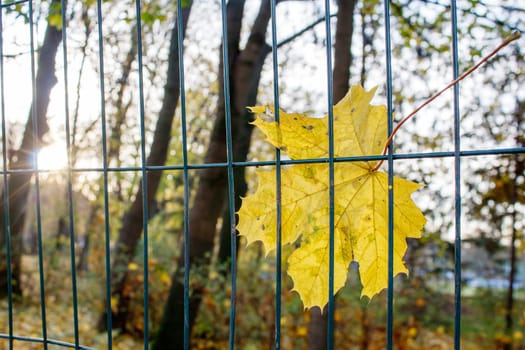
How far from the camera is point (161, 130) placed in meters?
5.30

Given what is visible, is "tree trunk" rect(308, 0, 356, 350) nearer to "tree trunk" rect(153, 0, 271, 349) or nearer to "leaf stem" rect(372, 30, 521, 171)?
"tree trunk" rect(153, 0, 271, 349)

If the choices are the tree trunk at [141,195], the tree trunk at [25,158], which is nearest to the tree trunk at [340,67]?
the tree trunk at [141,195]

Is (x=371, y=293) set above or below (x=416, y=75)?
below

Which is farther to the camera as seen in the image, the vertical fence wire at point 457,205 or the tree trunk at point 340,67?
the tree trunk at point 340,67

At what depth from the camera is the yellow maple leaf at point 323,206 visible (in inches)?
45.8

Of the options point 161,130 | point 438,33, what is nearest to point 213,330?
point 161,130

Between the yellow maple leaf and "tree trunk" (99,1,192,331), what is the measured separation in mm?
4052

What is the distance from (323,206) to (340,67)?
2.26 metres

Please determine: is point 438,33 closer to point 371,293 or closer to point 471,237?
point 471,237

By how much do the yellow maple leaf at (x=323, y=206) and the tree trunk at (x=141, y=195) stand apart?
405 centimetres

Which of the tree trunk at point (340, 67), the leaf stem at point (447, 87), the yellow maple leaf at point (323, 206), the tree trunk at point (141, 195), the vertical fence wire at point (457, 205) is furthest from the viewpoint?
the tree trunk at point (141, 195)

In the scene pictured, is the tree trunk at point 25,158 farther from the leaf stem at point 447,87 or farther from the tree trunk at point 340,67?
the leaf stem at point 447,87

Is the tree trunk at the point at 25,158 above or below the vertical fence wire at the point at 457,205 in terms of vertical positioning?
above

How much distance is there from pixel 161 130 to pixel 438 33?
3316 millimetres
